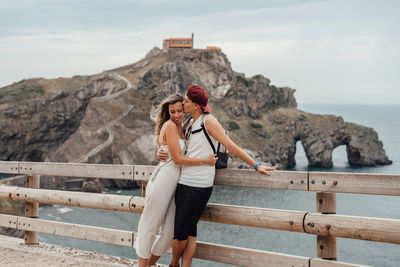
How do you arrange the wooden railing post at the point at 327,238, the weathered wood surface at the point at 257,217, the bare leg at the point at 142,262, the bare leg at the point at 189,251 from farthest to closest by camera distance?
the bare leg at the point at 142,262
the bare leg at the point at 189,251
the weathered wood surface at the point at 257,217
the wooden railing post at the point at 327,238

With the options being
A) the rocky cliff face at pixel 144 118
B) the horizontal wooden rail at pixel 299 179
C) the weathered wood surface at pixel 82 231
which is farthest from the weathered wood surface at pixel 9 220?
the rocky cliff face at pixel 144 118

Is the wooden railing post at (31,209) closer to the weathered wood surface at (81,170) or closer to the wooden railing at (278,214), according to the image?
the weathered wood surface at (81,170)

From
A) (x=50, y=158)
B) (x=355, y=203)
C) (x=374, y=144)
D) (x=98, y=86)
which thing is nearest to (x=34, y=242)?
(x=355, y=203)

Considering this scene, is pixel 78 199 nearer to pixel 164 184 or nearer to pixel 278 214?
pixel 164 184

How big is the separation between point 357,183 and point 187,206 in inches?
69.8

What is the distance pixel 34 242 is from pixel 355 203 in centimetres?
5953

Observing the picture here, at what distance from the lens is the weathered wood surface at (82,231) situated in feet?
18.5

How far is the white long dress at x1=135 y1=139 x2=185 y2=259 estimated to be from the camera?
180 inches

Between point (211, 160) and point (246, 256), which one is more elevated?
point (211, 160)

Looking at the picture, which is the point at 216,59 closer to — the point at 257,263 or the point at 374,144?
the point at 374,144

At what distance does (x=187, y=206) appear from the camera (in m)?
4.50

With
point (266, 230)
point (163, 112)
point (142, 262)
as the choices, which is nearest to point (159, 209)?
point (142, 262)

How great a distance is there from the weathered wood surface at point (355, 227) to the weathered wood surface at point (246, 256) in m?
0.40

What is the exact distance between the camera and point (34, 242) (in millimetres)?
6641
